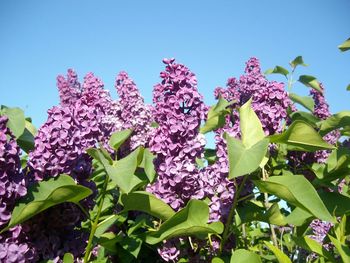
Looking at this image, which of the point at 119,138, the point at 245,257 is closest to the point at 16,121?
the point at 119,138

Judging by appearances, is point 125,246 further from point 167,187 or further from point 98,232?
point 167,187

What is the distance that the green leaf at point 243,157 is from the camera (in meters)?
1.57

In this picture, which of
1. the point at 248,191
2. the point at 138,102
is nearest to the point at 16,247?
the point at 248,191

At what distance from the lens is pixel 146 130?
142 inches

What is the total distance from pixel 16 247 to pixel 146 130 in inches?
77.0

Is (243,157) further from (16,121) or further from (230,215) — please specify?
(16,121)

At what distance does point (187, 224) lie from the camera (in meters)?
1.81

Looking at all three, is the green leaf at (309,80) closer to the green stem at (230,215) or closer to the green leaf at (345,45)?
the green leaf at (345,45)

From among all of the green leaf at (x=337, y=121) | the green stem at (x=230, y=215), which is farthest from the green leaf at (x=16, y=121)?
the green leaf at (x=337, y=121)

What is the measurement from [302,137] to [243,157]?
13.1 inches

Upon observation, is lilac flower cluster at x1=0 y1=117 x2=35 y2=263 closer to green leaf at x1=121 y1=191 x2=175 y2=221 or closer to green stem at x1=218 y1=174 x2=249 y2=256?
green leaf at x1=121 y1=191 x2=175 y2=221

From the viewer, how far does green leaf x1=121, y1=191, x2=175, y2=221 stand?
1.78 m

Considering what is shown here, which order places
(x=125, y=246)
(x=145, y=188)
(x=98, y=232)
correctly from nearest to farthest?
(x=98, y=232), (x=125, y=246), (x=145, y=188)

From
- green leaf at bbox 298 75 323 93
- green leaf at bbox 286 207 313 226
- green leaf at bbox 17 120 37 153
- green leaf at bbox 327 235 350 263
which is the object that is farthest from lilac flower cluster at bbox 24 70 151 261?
green leaf at bbox 298 75 323 93
